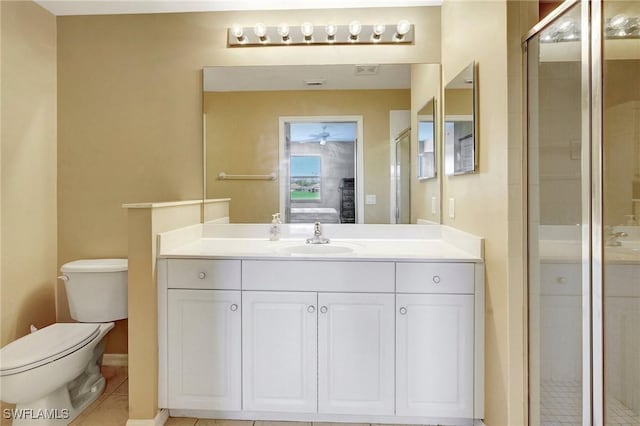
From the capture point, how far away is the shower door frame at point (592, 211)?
1.23 metres

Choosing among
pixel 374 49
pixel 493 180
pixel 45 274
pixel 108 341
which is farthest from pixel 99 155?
pixel 493 180

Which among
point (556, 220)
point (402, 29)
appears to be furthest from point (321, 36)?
point (556, 220)

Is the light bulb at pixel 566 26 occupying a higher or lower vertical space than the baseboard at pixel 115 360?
higher

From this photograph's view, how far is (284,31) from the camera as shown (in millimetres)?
2428

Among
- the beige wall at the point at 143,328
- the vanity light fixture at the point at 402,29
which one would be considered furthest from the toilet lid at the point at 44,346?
the vanity light fixture at the point at 402,29

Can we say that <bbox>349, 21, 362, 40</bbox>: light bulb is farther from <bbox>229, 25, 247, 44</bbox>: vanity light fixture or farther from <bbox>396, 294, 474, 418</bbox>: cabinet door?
<bbox>396, 294, 474, 418</bbox>: cabinet door

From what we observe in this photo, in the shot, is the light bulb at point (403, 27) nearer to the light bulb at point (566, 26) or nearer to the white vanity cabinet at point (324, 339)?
the light bulb at point (566, 26)

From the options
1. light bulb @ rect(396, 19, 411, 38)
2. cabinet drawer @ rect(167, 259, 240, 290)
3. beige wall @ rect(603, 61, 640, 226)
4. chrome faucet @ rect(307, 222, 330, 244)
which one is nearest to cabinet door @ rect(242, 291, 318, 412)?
cabinet drawer @ rect(167, 259, 240, 290)

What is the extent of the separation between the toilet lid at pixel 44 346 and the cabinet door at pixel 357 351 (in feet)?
3.94

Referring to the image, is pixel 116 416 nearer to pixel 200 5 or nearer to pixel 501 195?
pixel 501 195

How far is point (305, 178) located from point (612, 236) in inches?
64.7

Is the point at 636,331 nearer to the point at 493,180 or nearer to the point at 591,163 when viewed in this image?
the point at 591,163

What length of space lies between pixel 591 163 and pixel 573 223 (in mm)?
218

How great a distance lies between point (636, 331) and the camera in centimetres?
120
